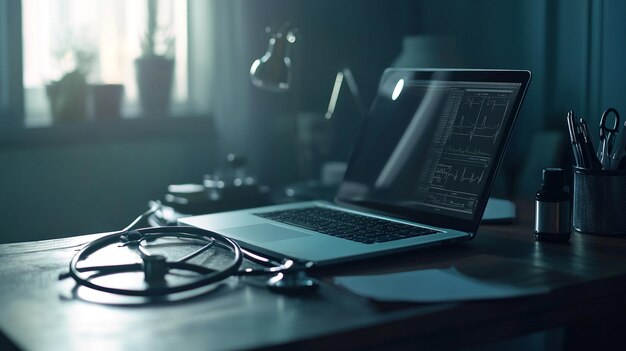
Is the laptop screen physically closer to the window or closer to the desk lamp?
the desk lamp

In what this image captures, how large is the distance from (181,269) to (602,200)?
2.01ft

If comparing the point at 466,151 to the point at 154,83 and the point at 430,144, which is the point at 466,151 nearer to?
the point at 430,144

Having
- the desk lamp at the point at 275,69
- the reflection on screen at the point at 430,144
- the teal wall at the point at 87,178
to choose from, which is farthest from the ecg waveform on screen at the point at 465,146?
the teal wall at the point at 87,178

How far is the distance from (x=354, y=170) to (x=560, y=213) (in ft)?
1.33

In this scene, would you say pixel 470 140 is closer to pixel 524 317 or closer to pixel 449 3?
pixel 524 317

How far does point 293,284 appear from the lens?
2.83ft

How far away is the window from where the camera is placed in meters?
2.57

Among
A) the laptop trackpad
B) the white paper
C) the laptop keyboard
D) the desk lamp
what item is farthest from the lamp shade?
the white paper

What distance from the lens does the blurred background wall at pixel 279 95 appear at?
96.2 inches

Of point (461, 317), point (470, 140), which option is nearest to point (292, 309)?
point (461, 317)

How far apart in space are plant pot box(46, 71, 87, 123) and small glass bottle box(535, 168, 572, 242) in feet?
5.91

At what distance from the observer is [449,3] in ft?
9.73

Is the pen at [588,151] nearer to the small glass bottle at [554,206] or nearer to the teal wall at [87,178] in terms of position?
the small glass bottle at [554,206]

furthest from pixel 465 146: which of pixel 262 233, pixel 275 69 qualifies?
pixel 275 69
